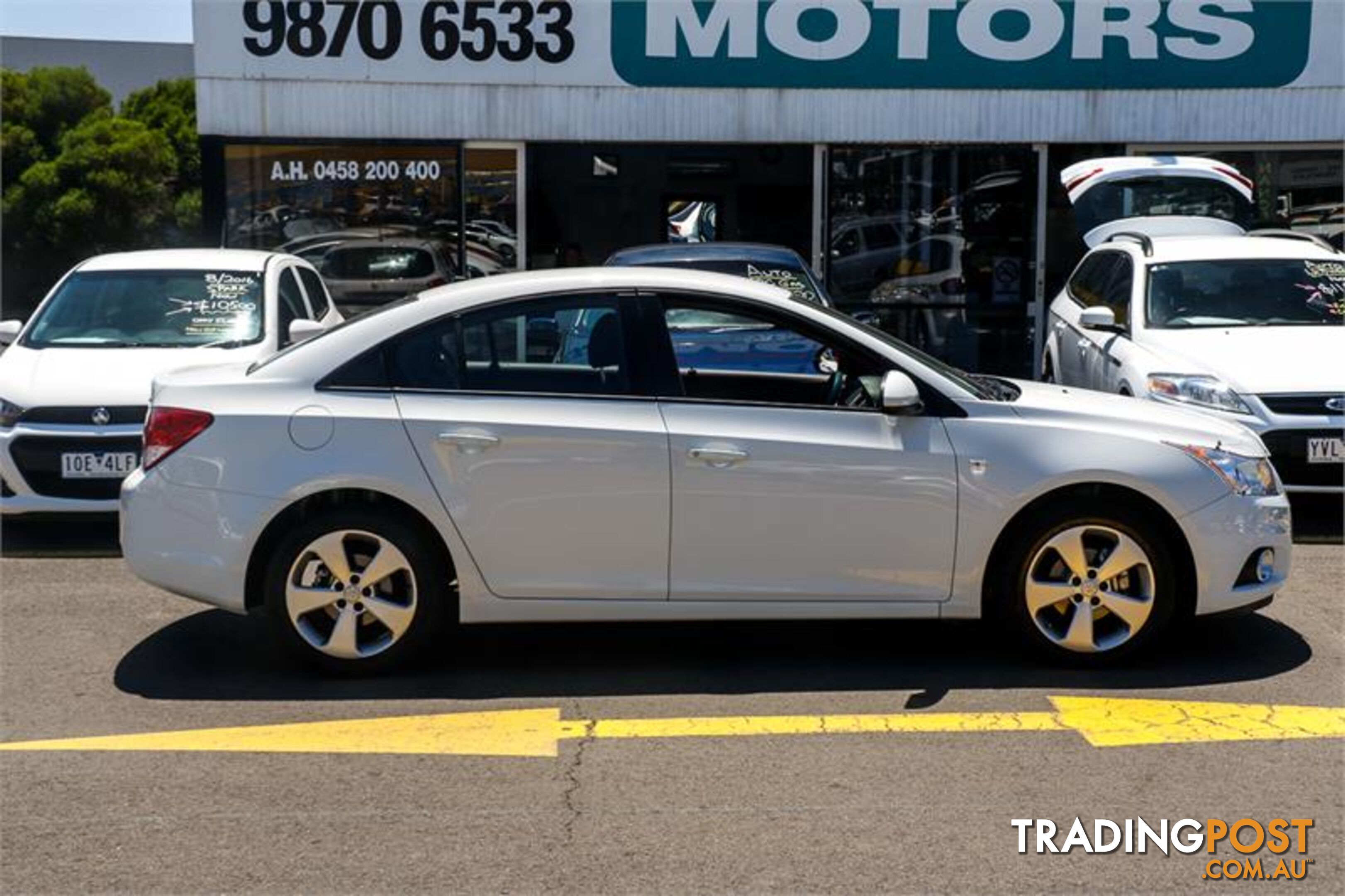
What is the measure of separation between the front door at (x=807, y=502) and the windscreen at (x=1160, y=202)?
726 cm

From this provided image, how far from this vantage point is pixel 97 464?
8297 millimetres

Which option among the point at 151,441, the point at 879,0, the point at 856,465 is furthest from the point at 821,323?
the point at 879,0

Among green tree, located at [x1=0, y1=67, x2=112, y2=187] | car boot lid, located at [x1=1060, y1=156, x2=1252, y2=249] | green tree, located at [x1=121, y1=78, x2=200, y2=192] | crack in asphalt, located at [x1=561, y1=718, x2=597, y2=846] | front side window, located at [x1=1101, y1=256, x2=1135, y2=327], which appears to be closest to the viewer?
crack in asphalt, located at [x1=561, y1=718, x2=597, y2=846]

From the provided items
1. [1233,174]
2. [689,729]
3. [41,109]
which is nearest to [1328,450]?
[689,729]

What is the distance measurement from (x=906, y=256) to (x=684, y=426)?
962cm

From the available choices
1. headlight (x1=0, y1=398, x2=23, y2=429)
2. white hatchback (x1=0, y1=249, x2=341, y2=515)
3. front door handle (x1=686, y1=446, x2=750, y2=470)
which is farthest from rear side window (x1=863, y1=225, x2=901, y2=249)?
front door handle (x1=686, y1=446, x2=750, y2=470)

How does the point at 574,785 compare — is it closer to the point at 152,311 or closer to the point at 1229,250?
the point at 152,311

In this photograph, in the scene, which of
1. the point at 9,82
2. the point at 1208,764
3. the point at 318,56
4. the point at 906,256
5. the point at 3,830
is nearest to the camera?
the point at 3,830

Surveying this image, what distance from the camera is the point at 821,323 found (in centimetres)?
611

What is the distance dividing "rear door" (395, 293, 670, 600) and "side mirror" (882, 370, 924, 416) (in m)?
0.86

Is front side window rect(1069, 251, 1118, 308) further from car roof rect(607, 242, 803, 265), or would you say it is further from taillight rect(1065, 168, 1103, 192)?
car roof rect(607, 242, 803, 265)

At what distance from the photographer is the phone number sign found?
1405cm

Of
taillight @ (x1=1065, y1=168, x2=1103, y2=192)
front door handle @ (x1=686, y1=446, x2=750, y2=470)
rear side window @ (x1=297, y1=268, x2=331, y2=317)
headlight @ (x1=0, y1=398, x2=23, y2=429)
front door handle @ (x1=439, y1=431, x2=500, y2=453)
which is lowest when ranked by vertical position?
headlight @ (x1=0, y1=398, x2=23, y2=429)

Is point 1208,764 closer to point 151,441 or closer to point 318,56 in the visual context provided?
point 151,441
